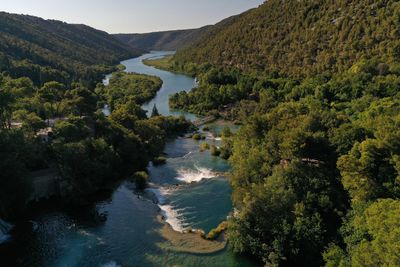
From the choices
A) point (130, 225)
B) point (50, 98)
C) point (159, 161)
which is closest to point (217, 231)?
point (130, 225)

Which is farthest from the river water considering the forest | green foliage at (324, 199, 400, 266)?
green foliage at (324, 199, 400, 266)

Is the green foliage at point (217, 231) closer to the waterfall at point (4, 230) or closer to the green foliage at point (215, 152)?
the waterfall at point (4, 230)

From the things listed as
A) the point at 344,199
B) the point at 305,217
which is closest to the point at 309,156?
the point at 344,199

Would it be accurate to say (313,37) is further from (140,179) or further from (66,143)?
(66,143)

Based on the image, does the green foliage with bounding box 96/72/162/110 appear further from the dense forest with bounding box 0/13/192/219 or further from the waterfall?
the waterfall

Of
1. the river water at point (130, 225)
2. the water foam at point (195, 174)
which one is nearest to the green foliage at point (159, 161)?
the river water at point (130, 225)

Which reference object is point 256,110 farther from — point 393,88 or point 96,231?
point 96,231
